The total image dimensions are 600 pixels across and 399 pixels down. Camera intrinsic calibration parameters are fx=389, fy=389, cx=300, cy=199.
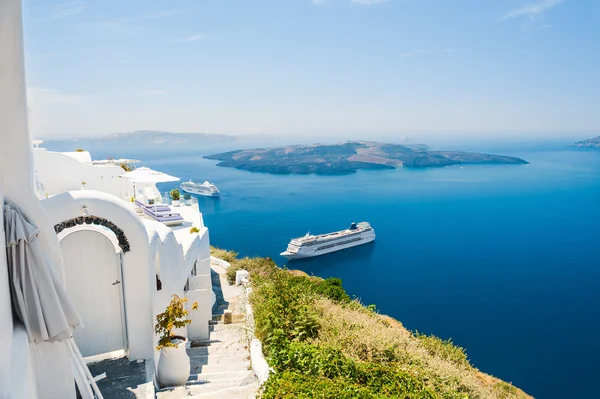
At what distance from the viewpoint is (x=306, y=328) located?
19.5 ft

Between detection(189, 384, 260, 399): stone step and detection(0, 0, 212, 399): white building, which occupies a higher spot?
detection(0, 0, 212, 399): white building

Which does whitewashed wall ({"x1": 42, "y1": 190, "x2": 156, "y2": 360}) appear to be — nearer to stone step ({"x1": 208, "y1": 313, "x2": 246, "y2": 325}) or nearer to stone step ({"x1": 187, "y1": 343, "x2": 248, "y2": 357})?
stone step ({"x1": 187, "y1": 343, "x2": 248, "y2": 357})

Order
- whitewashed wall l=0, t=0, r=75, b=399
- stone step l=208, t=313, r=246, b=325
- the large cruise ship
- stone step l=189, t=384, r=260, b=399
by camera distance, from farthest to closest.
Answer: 1. the large cruise ship
2. stone step l=208, t=313, r=246, b=325
3. stone step l=189, t=384, r=260, b=399
4. whitewashed wall l=0, t=0, r=75, b=399

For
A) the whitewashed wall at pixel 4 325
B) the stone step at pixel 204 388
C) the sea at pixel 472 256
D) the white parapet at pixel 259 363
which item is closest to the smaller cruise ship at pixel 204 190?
the sea at pixel 472 256

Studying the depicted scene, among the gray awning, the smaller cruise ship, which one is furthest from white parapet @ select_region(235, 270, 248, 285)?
the smaller cruise ship

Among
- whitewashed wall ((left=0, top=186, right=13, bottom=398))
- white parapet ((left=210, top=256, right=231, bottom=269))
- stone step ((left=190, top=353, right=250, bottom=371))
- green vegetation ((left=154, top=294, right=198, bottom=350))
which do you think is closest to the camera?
whitewashed wall ((left=0, top=186, right=13, bottom=398))

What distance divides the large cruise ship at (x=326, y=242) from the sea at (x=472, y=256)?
39.2 inches

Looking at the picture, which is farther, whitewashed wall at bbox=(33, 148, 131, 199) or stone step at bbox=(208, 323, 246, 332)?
whitewashed wall at bbox=(33, 148, 131, 199)

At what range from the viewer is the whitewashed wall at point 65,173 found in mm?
13016

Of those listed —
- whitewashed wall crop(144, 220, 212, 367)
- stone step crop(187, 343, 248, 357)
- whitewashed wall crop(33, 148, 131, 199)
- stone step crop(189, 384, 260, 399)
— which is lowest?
stone step crop(187, 343, 248, 357)

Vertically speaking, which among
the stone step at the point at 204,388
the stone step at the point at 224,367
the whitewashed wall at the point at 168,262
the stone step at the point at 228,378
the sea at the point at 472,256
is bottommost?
the sea at the point at 472,256

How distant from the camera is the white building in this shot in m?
3.17

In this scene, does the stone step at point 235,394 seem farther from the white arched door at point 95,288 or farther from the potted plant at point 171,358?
the white arched door at point 95,288

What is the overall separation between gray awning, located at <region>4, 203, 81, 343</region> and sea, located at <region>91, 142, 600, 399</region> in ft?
21.7
